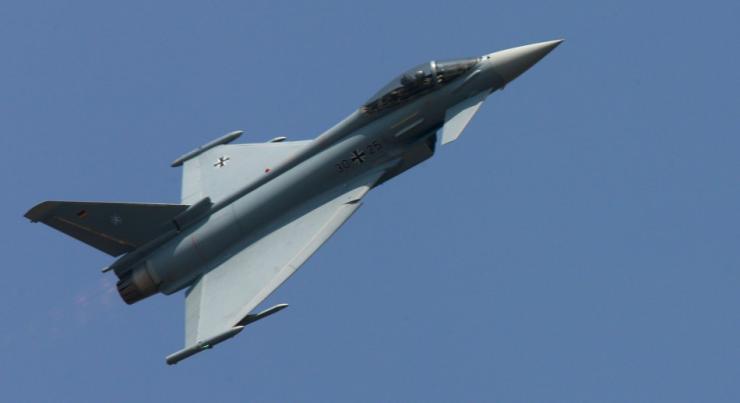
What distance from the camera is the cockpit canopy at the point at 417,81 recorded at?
118ft

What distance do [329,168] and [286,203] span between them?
139cm

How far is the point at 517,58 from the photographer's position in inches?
1425

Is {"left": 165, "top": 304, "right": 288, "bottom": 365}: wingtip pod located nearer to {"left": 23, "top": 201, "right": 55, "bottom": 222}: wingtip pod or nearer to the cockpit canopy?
{"left": 23, "top": 201, "right": 55, "bottom": 222}: wingtip pod

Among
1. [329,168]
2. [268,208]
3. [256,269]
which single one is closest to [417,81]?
[329,168]

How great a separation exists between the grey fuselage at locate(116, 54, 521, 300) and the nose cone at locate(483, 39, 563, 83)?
0.09m

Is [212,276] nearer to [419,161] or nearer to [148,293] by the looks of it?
[148,293]

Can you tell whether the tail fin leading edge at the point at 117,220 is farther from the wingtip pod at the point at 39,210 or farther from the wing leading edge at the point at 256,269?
the wing leading edge at the point at 256,269

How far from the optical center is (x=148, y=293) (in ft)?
119

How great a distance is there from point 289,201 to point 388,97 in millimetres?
3591

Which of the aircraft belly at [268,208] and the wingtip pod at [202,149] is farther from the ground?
the wingtip pod at [202,149]

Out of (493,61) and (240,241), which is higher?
(493,61)

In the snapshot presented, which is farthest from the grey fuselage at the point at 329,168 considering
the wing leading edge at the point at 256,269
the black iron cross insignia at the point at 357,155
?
the wing leading edge at the point at 256,269

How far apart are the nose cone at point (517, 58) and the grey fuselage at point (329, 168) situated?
0.09m

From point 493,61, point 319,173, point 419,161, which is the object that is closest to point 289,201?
point 319,173
